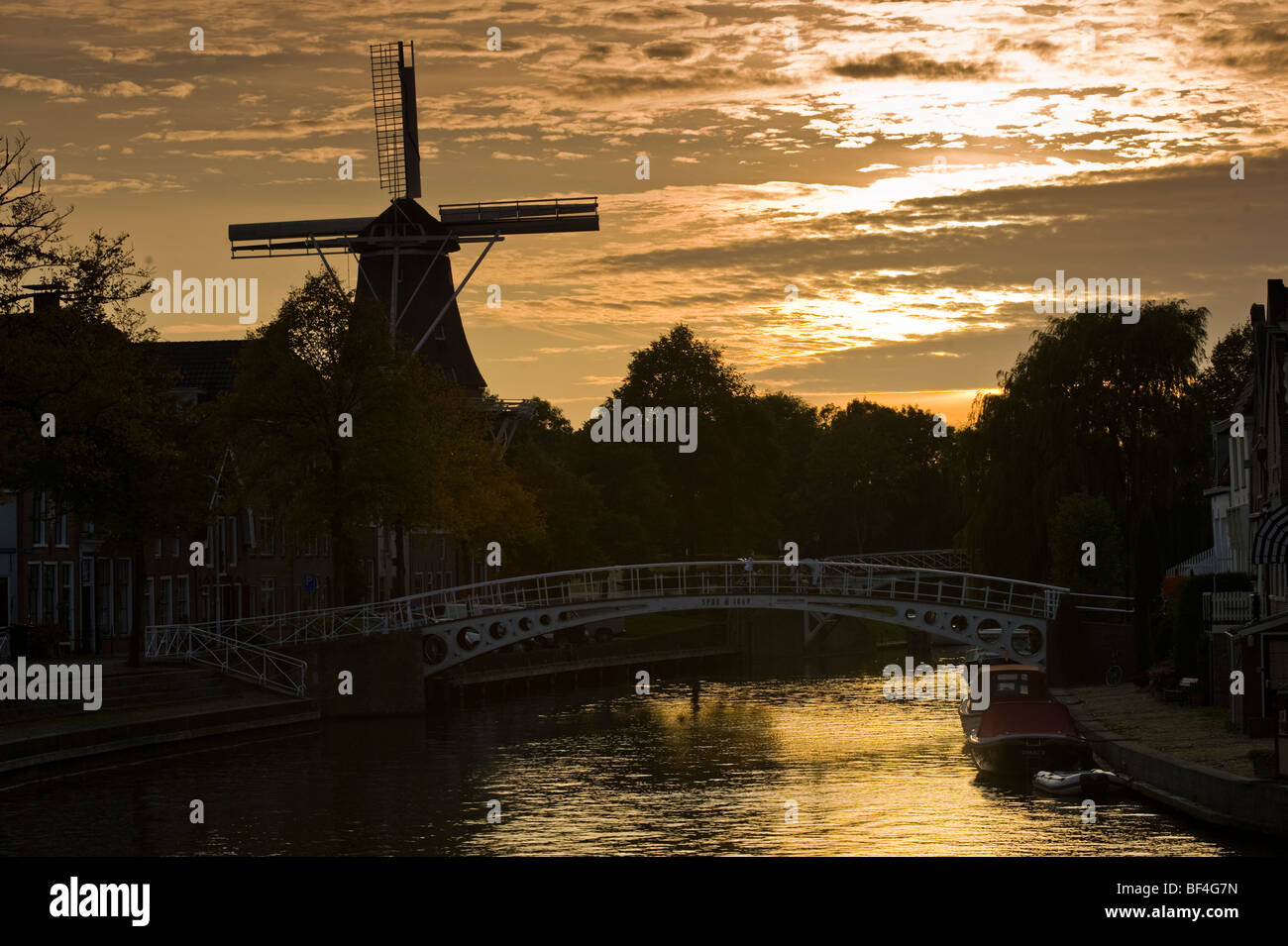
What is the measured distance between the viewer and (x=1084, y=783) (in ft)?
129

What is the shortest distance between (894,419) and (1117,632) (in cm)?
13099

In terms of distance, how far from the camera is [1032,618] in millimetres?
65312

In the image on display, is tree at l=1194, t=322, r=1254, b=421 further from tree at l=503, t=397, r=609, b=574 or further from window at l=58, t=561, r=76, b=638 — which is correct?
window at l=58, t=561, r=76, b=638

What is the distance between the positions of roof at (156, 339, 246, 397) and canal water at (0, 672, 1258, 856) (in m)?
26.1

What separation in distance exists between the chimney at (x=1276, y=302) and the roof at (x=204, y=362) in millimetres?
44923

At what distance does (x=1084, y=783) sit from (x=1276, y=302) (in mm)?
20182

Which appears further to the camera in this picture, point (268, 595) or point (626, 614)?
point (268, 595)

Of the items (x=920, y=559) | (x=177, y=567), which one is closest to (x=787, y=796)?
(x=177, y=567)

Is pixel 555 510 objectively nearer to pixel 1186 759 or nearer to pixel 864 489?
pixel 1186 759

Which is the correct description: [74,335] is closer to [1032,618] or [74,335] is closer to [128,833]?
[128,833]

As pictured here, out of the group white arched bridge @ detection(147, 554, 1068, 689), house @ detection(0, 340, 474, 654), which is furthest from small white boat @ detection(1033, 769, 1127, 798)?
house @ detection(0, 340, 474, 654)

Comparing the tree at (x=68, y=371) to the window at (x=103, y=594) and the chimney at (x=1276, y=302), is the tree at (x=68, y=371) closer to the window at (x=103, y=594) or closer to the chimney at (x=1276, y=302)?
the window at (x=103, y=594)

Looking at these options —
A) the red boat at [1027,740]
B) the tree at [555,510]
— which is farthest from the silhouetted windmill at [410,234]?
the red boat at [1027,740]

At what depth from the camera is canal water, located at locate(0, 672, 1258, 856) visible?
113 feet
